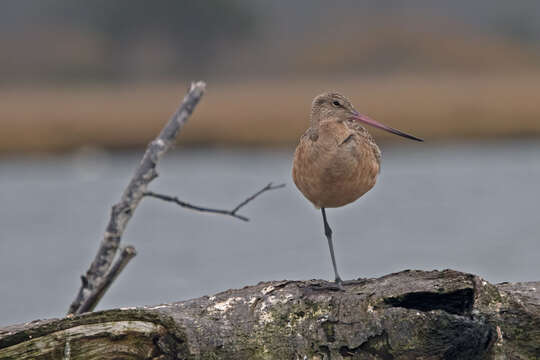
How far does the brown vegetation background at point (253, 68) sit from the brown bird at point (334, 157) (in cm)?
2686

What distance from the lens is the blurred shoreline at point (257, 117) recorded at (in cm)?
3316

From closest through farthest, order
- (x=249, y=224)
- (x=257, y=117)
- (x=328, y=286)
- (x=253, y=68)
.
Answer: (x=328, y=286) → (x=249, y=224) → (x=257, y=117) → (x=253, y=68)

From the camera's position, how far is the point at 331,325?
3740 mm

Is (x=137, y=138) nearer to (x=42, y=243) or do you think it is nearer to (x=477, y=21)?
(x=42, y=243)

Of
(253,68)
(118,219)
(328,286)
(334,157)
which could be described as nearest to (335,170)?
(334,157)

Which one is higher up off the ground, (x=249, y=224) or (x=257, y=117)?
(x=257, y=117)

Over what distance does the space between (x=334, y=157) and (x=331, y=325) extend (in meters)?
1.77

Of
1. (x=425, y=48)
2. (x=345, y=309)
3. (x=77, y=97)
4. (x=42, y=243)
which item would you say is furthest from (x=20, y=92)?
(x=345, y=309)

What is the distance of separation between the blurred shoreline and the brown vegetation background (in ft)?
0.26

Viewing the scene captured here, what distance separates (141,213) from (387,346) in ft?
70.1

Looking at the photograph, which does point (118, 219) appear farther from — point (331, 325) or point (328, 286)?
point (331, 325)

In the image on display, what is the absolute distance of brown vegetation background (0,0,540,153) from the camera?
3434 cm

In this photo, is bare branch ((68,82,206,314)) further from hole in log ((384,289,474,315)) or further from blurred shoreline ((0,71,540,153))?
blurred shoreline ((0,71,540,153))

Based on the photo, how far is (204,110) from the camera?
124ft
